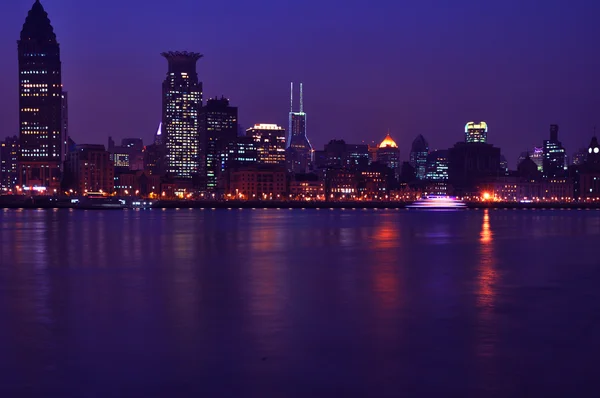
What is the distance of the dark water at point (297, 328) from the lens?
534 inches

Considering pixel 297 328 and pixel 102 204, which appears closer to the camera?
pixel 297 328

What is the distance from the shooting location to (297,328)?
61.4 ft

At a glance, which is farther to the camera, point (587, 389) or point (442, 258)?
point (442, 258)

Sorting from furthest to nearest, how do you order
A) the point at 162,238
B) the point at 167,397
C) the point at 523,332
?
1. the point at 162,238
2. the point at 523,332
3. the point at 167,397

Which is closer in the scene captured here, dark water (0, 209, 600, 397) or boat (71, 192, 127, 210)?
dark water (0, 209, 600, 397)

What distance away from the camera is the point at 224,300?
23562mm

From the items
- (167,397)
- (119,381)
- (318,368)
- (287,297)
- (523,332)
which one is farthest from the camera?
(287,297)

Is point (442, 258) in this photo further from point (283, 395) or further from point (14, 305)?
point (283, 395)

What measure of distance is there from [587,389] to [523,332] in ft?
17.1

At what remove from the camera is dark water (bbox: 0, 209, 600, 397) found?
534 inches

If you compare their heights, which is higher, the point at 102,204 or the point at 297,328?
the point at 297,328

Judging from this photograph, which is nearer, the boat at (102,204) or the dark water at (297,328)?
the dark water at (297,328)

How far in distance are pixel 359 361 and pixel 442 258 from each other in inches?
1029

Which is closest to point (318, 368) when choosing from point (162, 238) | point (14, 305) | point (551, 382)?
point (551, 382)
